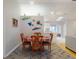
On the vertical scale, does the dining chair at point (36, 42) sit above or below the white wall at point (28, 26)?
below

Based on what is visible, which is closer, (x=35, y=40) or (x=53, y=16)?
(x=35, y=40)

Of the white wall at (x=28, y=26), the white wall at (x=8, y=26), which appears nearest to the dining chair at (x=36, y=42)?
the white wall at (x=8, y=26)

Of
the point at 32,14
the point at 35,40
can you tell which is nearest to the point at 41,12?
the point at 32,14

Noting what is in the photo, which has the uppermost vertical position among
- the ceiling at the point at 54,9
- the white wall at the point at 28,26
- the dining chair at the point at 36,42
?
the ceiling at the point at 54,9

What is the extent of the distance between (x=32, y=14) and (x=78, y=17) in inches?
443

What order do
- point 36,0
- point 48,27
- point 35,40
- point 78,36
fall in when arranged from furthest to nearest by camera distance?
point 48,27
point 36,0
point 35,40
point 78,36

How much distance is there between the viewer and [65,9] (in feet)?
40.3

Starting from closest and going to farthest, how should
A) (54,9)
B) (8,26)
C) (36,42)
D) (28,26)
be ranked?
(8,26) < (36,42) < (54,9) < (28,26)

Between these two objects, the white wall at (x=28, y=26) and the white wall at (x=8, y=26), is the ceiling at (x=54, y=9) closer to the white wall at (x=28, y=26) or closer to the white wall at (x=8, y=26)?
the white wall at (x=28, y=26)

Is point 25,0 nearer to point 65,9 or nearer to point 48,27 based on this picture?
point 65,9

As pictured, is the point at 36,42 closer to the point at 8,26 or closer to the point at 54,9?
the point at 8,26

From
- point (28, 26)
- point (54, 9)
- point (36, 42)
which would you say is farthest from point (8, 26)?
point (54, 9)

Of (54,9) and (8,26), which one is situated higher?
(54,9)

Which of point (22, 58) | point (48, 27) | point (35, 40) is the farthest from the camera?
point (48, 27)
